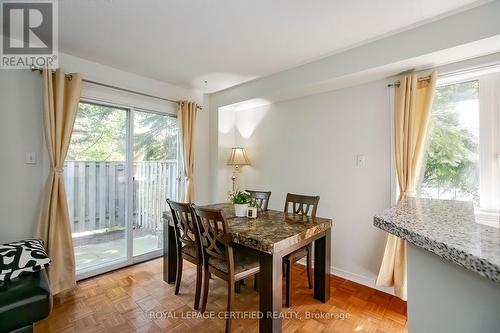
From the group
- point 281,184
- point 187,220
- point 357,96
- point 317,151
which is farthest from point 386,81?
point 187,220

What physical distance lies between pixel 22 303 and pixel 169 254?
1.22 metres

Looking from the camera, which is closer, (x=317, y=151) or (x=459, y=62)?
(x=459, y=62)

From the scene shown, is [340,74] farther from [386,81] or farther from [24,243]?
[24,243]

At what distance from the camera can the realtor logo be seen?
1.76 m

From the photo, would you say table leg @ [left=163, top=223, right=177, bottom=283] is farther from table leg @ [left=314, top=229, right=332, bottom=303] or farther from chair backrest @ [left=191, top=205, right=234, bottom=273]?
table leg @ [left=314, top=229, right=332, bottom=303]

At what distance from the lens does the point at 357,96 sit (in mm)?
2633

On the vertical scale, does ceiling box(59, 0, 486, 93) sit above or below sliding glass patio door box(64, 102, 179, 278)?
above

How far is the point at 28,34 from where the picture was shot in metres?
2.11

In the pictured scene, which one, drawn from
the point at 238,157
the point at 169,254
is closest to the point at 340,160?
the point at 238,157

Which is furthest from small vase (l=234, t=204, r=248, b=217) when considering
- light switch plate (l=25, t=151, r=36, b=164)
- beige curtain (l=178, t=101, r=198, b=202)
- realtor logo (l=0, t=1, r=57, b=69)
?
realtor logo (l=0, t=1, r=57, b=69)

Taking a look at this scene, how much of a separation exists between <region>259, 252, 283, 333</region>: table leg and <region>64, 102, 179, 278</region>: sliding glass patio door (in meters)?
2.11

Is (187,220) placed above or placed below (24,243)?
above

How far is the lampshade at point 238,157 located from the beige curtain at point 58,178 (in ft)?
6.60

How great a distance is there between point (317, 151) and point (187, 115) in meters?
1.87
